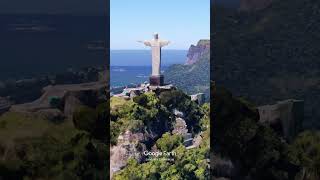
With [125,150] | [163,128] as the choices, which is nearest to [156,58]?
[163,128]

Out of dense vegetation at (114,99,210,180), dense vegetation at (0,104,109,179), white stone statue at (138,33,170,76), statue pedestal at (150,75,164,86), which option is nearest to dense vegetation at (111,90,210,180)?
dense vegetation at (114,99,210,180)

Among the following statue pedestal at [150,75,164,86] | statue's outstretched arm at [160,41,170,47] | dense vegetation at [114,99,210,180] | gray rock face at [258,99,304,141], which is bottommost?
dense vegetation at [114,99,210,180]

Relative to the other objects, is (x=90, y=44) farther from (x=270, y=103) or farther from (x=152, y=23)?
(x=270, y=103)

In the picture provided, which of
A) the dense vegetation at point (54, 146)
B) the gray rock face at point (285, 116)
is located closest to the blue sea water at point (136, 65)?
the dense vegetation at point (54, 146)

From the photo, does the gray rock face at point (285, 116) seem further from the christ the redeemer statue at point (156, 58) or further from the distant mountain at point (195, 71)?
the christ the redeemer statue at point (156, 58)

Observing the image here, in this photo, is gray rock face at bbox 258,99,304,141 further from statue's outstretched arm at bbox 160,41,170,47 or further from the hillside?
statue's outstretched arm at bbox 160,41,170,47

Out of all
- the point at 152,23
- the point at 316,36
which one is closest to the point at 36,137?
the point at 152,23

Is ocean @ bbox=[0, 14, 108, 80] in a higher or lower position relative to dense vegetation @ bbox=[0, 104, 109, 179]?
higher
